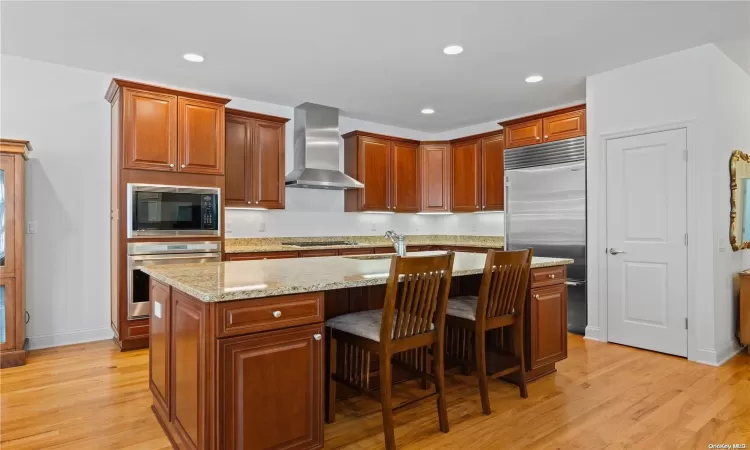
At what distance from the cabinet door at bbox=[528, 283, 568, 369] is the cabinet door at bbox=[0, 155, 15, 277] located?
392cm

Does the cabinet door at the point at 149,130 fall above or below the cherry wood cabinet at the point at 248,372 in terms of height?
above

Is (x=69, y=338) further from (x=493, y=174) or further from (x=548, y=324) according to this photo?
(x=493, y=174)

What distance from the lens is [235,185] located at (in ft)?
15.4

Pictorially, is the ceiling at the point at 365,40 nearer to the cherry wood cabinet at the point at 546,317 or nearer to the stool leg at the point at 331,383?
the cherry wood cabinet at the point at 546,317

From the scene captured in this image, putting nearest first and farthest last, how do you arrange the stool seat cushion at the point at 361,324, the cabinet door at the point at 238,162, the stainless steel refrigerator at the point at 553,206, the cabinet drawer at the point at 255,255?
the stool seat cushion at the point at 361,324 → the cabinet drawer at the point at 255,255 → the stainless steel refrigerator at the point at 553,206 → the cabinet door at the point at 238,162

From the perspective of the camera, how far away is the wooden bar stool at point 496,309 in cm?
257

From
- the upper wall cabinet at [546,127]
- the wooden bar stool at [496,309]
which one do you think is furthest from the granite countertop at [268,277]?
the upper wall cabinet at [546,127]

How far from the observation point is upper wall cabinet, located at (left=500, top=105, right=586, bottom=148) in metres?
4.65

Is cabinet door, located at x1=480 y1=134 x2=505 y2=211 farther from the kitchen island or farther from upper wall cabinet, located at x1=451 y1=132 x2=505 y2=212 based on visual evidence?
the kitchen island

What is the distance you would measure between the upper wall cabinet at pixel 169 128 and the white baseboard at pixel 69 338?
162 centimetres

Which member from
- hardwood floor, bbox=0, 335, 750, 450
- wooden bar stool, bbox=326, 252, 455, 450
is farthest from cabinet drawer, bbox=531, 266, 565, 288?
wooden bar stool, bbox=326, 252, 455, 450

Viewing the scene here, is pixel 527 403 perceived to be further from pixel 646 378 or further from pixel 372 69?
pixel 372 69

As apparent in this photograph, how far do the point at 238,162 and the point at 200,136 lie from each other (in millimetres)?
589

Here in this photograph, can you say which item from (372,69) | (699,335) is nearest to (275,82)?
(372,69)
